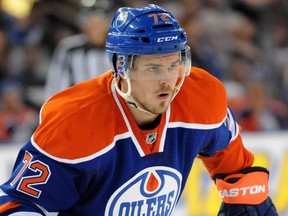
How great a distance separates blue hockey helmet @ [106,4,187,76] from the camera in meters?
2.64

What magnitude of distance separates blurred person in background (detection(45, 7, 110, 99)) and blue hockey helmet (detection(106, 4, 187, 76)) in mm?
2454

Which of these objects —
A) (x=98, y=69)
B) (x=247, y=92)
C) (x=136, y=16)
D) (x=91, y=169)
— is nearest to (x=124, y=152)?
(x=91, y=169)

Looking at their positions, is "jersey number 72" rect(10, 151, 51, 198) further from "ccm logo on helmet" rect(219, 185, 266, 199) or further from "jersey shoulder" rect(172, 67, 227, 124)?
"ccm logo on helmet" rect(219, 185, 266, 199)

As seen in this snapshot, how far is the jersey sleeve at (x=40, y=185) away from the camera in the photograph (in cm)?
259

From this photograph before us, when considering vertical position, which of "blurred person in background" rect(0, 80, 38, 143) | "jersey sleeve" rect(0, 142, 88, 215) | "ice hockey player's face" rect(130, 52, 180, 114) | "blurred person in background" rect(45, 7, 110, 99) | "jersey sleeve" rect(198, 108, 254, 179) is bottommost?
"blurred person in background" rect(0, 80, 38, 143)

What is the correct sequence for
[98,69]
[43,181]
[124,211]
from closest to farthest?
[43,181]
[124,211]
[98,69]

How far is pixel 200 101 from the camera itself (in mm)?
2889

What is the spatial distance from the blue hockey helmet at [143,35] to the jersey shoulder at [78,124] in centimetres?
14

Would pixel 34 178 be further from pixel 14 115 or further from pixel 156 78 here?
pixel 14 115

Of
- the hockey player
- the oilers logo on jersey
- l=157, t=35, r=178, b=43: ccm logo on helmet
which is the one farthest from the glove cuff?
l=157, t=35, r=178, b=43: ccm logo on helmet

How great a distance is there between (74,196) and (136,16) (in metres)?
0.62

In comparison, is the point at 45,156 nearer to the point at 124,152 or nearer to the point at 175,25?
the point at 124,152

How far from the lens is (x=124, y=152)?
8.94 feet

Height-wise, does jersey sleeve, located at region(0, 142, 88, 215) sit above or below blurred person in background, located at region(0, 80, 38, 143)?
above
